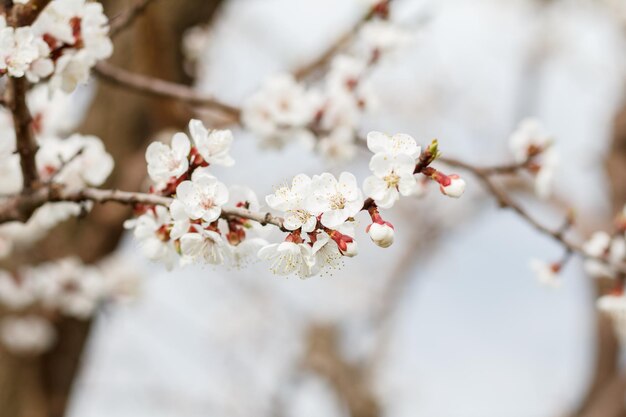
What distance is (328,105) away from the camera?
1767 mm

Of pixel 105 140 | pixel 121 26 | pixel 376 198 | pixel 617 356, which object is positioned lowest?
pixel 617 356

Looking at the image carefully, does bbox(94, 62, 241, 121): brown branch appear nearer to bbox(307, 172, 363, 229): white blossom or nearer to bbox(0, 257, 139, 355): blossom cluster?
bbox(0, 257, 139, 355): blossom cluster

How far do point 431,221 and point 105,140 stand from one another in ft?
17.3

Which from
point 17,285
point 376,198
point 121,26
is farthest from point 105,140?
point 376,198

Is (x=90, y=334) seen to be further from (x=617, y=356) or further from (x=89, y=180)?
(x=617, y=356)

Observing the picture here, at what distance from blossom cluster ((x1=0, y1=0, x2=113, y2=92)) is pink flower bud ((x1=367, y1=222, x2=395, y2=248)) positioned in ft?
→ 1.81

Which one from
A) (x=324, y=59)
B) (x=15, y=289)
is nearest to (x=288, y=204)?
(x=324, y=59)

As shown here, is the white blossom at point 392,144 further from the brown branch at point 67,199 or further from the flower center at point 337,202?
the brown branch at point 67,199

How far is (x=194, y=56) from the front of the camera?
2.68m

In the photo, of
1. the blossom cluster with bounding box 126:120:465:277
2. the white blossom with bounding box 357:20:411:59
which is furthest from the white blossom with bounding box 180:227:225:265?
the white blossom with bounding box 357:20:411:59

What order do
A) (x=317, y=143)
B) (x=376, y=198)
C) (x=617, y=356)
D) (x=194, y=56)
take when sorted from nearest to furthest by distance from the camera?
(x=376, y=198) → (x=317, y=143) → (x=194, y=56) → (x=617, y=356)

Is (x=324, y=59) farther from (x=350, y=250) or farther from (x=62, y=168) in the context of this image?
(x=350, y=250)

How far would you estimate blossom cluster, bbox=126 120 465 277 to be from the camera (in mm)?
786

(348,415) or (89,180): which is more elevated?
(89,180)
